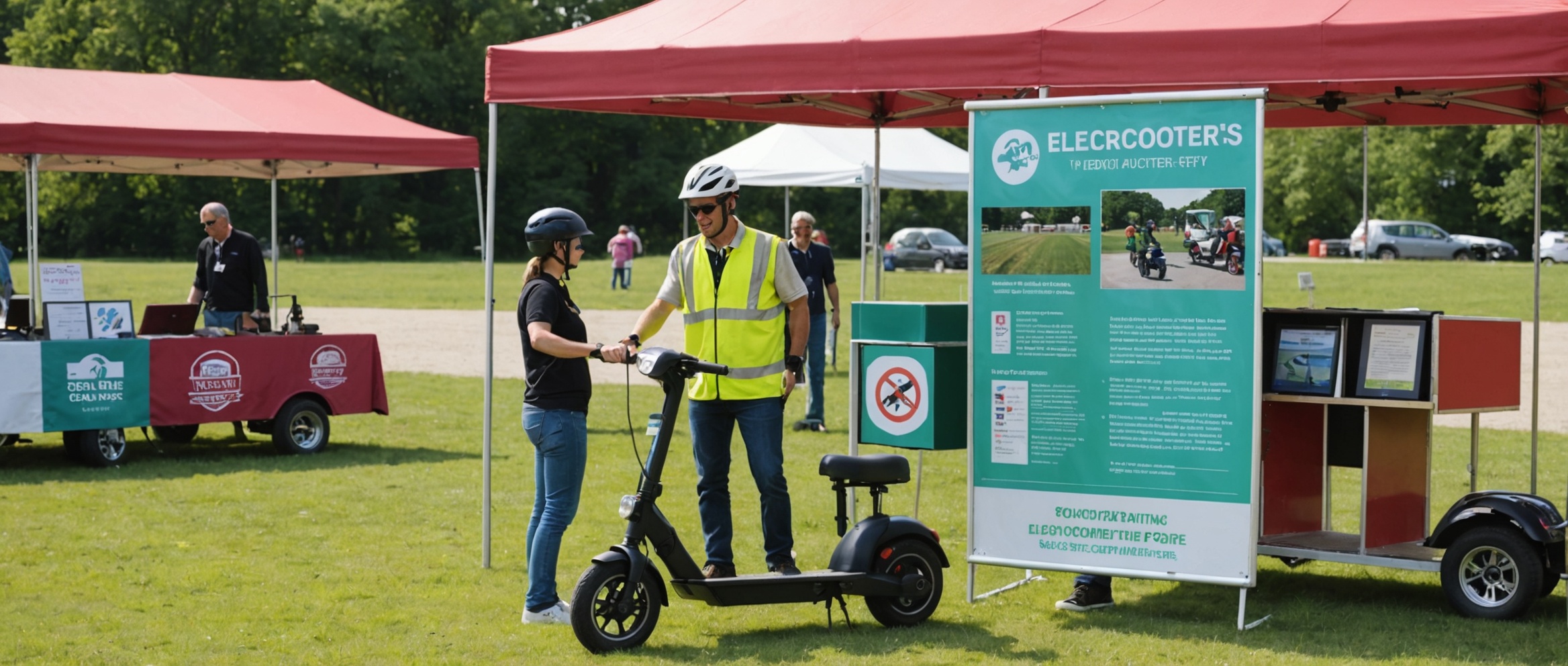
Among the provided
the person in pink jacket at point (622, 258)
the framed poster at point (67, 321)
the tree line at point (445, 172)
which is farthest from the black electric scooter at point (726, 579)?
the tree line at point (445, 172)

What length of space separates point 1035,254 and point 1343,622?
6.41 feet

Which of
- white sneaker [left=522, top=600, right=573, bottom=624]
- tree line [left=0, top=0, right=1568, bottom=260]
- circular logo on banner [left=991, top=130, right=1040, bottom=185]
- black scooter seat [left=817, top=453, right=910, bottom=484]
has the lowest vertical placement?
white sneaker [left=522, top=600, right=573, bottom=624]

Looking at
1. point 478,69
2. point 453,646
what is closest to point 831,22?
point 453,646

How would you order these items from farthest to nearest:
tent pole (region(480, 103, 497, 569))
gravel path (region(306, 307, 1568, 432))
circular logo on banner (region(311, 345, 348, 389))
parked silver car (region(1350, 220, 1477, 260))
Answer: parked silver car (region(1350, 220, 1477, 260)) < gravel path (region(306, 307, 1568, 432)) < circular logo on banner (region(311, 345, 348, 389)) < tent pole (region(480, 103, 497, 569))

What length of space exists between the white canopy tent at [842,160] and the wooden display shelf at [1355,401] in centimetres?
900

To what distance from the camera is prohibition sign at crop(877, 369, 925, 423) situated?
6.89m

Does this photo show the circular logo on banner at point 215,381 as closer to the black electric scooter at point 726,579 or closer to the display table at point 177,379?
the display table at point 177,379

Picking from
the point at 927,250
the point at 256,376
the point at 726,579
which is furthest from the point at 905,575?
the point at 927,250

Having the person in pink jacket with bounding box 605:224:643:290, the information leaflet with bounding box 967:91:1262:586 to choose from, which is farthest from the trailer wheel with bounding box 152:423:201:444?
the person in pink jacket with bounding box 605:224:643:290

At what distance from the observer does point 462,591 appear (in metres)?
6.89

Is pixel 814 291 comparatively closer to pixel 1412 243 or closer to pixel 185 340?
pixel 185 340

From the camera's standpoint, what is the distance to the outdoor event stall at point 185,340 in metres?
10.6

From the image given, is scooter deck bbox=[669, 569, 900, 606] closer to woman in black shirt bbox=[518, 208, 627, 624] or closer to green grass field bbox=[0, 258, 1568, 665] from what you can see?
green grass field bbox=[0, 258, 1568, 665]

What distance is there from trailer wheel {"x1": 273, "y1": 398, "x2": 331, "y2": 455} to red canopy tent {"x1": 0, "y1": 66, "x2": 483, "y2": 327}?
2007 millimetres
